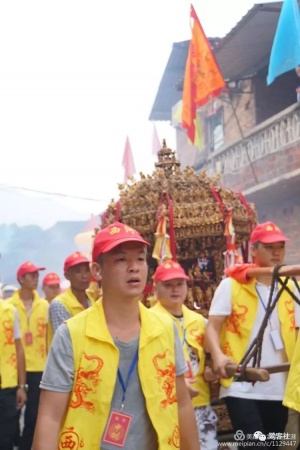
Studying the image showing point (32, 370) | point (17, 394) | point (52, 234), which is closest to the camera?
point (17, 394)

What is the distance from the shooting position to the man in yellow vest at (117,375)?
7.60 ft

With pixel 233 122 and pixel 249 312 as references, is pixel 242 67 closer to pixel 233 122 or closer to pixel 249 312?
pixel 233 122

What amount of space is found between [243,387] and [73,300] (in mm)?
1838

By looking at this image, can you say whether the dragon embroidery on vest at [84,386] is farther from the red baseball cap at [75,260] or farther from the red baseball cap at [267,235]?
the red baseball cap at [75,260]

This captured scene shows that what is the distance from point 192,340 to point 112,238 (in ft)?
6.62

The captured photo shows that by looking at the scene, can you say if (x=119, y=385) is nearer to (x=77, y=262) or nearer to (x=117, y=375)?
(x=117, y=375)

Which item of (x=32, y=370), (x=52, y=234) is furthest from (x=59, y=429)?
(x=52, y=234)

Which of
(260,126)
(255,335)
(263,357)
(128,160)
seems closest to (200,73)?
(260,126)

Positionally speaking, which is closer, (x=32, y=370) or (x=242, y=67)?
(x=32, y=370)

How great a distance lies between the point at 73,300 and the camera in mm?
5137

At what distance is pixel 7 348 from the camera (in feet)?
17.4

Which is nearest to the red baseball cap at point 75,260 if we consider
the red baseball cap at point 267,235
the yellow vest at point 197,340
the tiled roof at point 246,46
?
the yellow vest at point 197,340

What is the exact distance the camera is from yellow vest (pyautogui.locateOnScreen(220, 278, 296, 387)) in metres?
3.87

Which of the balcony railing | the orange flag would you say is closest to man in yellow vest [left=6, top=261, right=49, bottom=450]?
the orange flag
